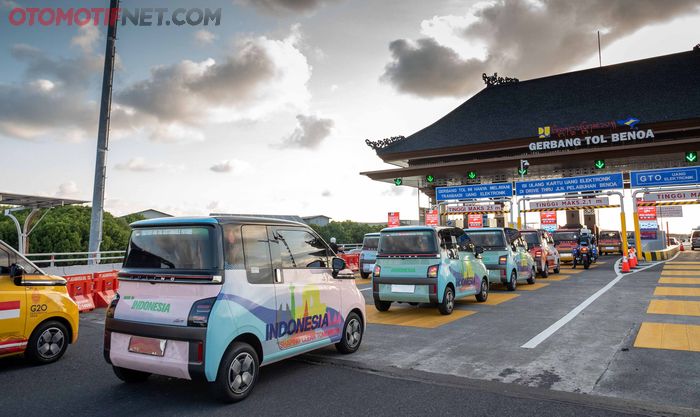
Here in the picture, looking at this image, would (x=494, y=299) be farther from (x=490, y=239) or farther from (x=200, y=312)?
(x=200, y=312)

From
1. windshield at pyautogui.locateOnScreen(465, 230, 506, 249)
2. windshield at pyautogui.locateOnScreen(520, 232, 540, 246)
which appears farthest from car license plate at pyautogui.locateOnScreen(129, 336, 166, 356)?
windshield at pyautogui.locateOnScreen(520, 232, 540, 246)

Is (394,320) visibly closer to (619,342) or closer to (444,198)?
(619,342)

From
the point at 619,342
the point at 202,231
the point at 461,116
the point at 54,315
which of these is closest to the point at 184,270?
the point at 202,231

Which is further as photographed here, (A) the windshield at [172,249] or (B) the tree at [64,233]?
(B) the tree at [64,233]

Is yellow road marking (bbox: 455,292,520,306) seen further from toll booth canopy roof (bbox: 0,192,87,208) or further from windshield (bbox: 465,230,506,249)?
toll booth canopy roof (bbox: 0,192,87,208)

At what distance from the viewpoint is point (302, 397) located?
4.96 metres

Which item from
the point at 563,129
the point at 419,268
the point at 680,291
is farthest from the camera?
the point at 563,129

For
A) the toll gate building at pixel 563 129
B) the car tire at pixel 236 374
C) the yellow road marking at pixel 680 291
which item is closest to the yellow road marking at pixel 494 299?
the yellow road marking at pixel 680 291

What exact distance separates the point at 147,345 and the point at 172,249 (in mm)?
1000

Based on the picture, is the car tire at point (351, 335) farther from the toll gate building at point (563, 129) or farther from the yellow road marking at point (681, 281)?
the toll gate building at point (563, 129)

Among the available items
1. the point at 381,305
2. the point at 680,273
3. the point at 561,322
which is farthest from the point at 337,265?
the point at 680,273

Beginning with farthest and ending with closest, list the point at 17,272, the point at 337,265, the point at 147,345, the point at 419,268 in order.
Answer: the point at 419,268 < the point at 337,265 < the point at 17,272 < the point at 147,345

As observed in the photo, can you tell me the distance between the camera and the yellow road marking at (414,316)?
943cm

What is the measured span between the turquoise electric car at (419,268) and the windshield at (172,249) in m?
6.01
